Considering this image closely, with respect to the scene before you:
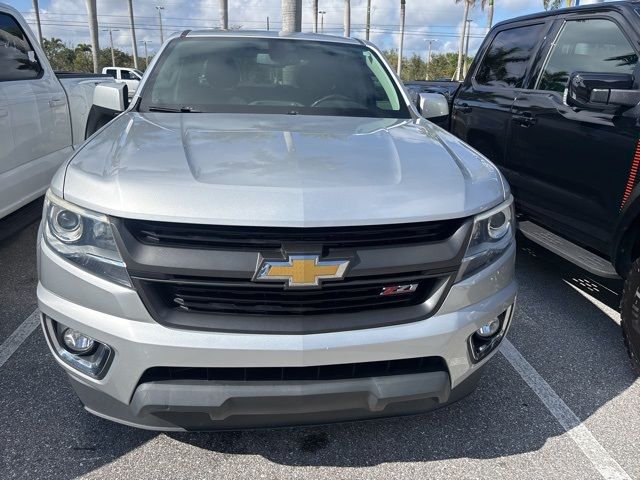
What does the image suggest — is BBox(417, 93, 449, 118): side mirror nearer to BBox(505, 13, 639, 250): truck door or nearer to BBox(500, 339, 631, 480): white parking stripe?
BBox(505, 13, 639, 250): truck door

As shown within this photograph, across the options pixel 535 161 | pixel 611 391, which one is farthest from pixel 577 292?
pixel 611 391

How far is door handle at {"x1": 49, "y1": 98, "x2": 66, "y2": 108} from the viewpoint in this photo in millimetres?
4942

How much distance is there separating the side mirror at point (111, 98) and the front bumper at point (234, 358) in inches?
66.5

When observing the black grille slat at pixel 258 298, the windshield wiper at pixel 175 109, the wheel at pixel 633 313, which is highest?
the windshield wiper at pixel 175 109

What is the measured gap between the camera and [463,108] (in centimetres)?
532

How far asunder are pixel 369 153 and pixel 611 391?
6.09ft

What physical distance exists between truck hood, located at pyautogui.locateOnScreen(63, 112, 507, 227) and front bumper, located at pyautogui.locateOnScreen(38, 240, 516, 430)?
1.04 feet

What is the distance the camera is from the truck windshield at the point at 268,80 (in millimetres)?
3291

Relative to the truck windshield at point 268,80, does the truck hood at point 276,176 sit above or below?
below

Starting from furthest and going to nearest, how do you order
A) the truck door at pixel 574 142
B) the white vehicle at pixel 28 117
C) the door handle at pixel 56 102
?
the door handle at pixel 56 102 → the white vehicle at pixel 28 117 → the truck door at pixel 574 142

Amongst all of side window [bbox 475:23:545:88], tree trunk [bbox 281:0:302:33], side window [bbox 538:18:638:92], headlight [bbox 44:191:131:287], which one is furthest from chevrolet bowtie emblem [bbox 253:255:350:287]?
tree trunk [bbox 281:0:302:33]

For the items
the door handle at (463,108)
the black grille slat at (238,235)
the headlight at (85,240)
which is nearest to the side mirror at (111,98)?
the headlight at (85,240)

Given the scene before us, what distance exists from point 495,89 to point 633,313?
8.29ft

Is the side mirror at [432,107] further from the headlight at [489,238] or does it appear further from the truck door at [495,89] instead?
the headlight at [489,238]
